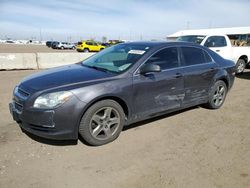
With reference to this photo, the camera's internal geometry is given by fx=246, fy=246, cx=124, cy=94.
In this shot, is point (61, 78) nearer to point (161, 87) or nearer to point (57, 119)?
point (57, 119)

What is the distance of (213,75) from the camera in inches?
211

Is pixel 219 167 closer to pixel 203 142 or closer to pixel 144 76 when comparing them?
pixel 203 142

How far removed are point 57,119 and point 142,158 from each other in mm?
1304

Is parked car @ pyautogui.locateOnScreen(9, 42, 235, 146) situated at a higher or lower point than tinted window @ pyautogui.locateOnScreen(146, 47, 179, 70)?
lower

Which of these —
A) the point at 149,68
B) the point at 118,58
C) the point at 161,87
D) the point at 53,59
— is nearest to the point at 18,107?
the point at 118,58

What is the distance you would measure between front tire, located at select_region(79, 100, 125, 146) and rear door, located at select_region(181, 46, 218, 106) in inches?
63.8

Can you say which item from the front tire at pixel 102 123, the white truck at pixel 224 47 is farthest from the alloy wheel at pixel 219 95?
the white truck at pixel 224 47

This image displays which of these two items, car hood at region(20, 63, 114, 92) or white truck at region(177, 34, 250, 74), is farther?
white truck at region(177, 34, 250, 74)

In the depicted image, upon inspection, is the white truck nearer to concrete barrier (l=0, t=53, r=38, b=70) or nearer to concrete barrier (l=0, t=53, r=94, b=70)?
concrete barrier (l=0, t=53, r=94, b=70)

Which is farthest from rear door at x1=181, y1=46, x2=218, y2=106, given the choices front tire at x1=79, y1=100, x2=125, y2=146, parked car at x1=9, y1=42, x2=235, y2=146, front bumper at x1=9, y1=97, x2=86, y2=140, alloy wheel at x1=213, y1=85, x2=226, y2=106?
front bumper at x1=9, y1=97, x2=86, y2=140

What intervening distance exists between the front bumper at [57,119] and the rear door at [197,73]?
2.31 metres

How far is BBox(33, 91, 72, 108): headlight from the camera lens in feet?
11.0

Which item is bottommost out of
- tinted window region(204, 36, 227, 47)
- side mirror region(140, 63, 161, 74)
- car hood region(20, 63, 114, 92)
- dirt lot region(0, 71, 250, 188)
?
dirt lot region(0, 71, 250, 188)

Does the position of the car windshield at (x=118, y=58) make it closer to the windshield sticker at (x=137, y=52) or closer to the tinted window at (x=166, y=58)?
the windshield sticker at (x=137, y=52)
